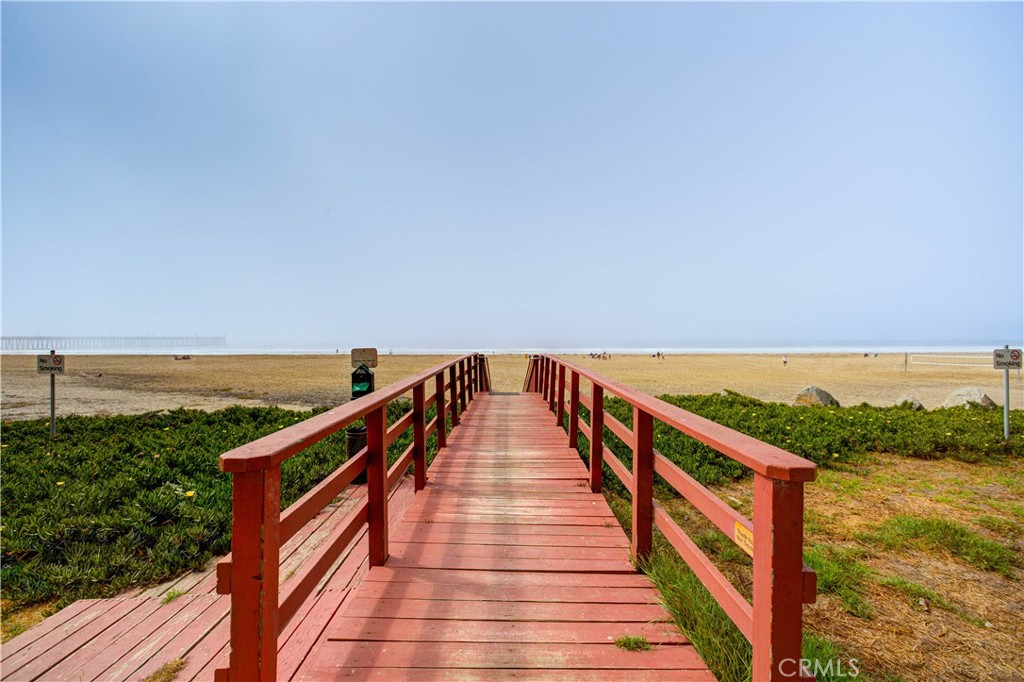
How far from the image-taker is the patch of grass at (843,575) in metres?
2.90

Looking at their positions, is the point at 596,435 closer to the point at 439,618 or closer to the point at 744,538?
the point at 439,618

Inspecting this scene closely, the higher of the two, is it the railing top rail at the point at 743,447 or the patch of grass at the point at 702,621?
the railing top rail at the point at 743,447

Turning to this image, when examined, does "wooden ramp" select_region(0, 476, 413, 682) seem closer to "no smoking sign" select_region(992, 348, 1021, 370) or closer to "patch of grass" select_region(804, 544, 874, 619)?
"patch of grass" select_region(804, 544, 874, 619)

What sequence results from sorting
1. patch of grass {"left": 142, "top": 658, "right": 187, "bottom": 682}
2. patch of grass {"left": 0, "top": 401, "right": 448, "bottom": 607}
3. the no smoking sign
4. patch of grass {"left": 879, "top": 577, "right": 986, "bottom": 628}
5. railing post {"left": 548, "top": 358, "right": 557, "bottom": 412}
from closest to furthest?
patch of grass {"left": 142, "top": 658, "right": 187, "bottom": 682} → patch of grass {"left": 879, "top": 577, "right": 986, "bottom": 628} → patch of grass {"left": 0, "top": 401, "right": 448, "bottom": 607} → the no smoking sign → railing post {"left": 548, "top": 358, "right": 557, "bottom": 412}

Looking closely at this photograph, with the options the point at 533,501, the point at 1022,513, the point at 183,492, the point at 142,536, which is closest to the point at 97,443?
the point at 183,492

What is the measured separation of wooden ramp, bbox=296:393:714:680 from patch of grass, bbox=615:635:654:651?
0.09 feet

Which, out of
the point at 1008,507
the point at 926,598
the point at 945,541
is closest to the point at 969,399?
the point at 1008,507

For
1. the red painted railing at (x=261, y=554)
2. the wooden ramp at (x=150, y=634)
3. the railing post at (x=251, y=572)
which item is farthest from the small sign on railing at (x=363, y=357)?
the railing post at (x=251, y=572)

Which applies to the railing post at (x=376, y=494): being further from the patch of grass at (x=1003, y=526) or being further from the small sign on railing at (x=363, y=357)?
the patch of grass at (x=1003, y=526)

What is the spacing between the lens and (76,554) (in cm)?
326

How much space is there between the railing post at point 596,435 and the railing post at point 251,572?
104 inches

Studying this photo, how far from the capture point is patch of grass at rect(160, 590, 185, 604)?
8.77 feet

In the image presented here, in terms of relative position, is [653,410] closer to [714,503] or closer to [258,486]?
[714,503]

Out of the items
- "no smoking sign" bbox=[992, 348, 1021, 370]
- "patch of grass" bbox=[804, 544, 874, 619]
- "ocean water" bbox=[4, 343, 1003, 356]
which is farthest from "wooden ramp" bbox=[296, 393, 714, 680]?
"ocean water" bbox=[4, 343, 1003, 356]
